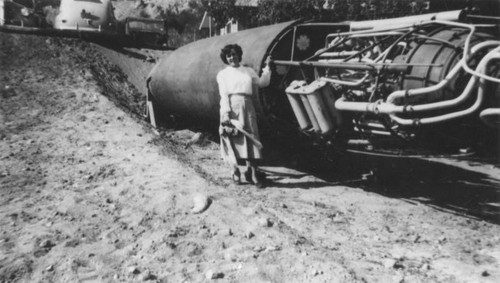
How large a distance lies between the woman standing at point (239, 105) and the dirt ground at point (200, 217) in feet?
1.68

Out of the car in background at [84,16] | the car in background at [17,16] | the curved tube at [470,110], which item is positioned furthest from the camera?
the car in background at [84,16]

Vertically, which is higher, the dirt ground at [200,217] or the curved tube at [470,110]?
the curved tube at [470,110]

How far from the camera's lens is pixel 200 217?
445 centimetres

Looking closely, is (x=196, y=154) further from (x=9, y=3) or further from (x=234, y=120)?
(x=9, y=3)

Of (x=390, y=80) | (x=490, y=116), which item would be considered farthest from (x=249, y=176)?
(x=490, y=116)

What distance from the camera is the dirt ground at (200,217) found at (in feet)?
11.6

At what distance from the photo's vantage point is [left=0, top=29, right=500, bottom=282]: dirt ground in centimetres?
353

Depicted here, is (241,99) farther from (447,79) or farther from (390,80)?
(447,79)

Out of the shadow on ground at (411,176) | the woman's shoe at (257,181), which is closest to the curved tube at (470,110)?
the shadow on ground at (411,176)

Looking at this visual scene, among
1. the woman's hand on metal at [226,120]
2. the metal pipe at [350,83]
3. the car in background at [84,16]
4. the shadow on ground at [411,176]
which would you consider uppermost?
the car in background at [84,16]

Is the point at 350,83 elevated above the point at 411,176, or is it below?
above

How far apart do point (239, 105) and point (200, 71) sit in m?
1.95

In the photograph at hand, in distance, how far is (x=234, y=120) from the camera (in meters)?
5.57

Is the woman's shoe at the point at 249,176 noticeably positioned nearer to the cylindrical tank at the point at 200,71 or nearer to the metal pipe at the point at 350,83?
the cylindrical tank at the point at 200,71
